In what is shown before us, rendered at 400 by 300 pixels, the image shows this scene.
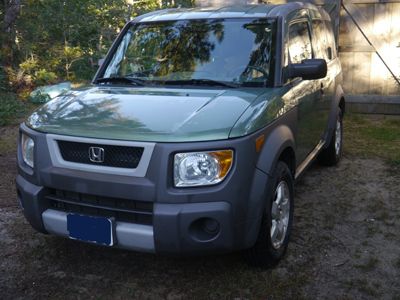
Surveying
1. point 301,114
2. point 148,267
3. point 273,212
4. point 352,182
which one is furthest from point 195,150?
point 352,182

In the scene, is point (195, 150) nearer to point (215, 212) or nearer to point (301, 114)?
point (215, 212)

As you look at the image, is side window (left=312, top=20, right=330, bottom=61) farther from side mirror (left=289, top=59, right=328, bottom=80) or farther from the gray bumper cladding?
the gray bumper cladding

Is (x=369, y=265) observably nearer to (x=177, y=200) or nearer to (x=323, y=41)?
(x=177, y=200)

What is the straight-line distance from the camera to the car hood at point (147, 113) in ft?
9.34

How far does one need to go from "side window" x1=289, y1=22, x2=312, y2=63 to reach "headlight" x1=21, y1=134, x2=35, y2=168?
7.06 feet

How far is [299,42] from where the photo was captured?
443 cm

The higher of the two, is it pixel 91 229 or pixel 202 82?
pixel 202 82

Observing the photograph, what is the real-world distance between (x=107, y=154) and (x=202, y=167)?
0.58m

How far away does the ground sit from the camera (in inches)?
126

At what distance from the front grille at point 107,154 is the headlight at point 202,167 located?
25 cm

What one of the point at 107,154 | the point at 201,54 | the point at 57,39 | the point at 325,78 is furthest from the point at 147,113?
the point at 57,39

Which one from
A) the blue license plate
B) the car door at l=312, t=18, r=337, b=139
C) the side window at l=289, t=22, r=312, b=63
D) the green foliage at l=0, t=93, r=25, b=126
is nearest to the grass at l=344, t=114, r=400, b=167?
the car door at l=312, t=18, r=337, b=139

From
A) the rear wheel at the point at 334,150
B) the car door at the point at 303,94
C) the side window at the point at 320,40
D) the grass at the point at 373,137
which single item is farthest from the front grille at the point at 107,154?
the grass at the point at 373,137

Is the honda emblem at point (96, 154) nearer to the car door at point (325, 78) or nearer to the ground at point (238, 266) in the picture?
the ground at point (238, 266)
